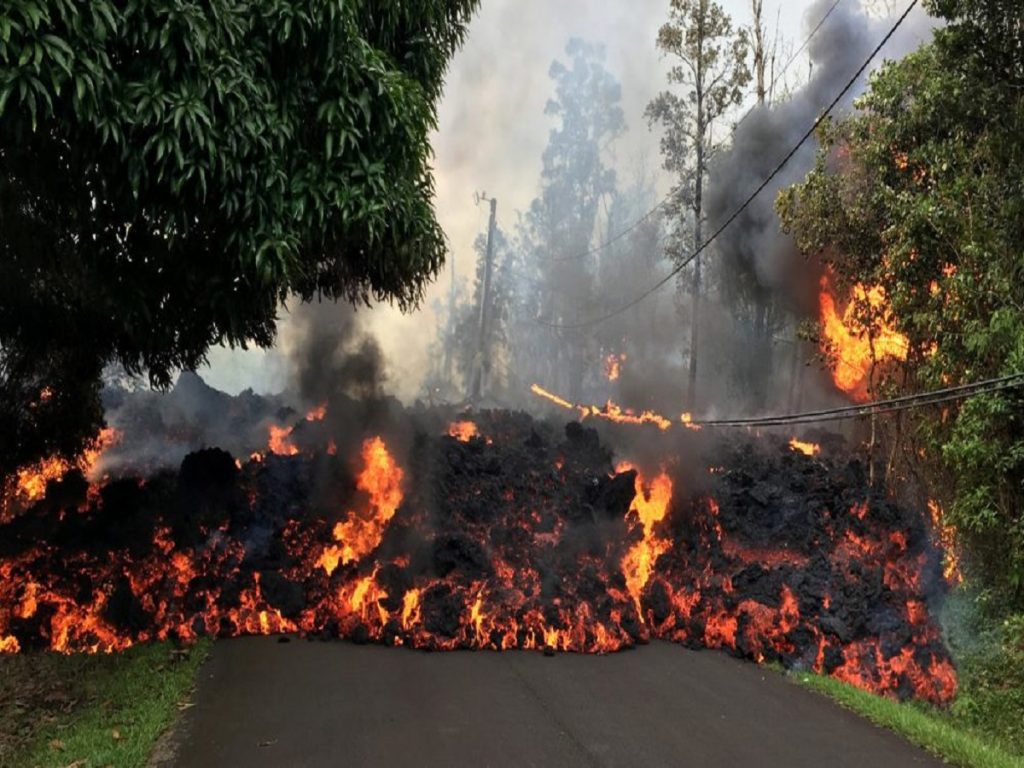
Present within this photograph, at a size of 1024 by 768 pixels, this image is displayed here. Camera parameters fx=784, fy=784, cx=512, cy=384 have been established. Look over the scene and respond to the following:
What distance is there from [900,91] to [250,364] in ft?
212

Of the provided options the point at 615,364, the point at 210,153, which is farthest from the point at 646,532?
the point at 615,364

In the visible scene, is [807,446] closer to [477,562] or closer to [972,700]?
[972,700]

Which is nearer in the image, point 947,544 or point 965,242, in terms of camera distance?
point 965,242

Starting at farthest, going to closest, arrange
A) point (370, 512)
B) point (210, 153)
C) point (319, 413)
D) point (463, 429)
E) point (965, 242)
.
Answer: point (463, 429) → point (319, 413) → point (370, 512) → point (965, 242) → point (210, 153)

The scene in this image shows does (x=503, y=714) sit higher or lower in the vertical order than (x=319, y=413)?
lower

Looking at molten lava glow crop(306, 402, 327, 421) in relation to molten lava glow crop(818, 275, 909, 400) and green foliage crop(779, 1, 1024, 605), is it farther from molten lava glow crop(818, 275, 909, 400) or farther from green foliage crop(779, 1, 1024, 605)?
green foliage crop(779, 1, 1024, 605)

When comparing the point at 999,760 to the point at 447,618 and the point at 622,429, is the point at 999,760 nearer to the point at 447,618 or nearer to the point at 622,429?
the point at 447,618

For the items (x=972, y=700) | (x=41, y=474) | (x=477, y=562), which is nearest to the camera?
(x=972, y=700)

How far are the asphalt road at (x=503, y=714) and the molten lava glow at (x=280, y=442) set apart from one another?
22.9 ft

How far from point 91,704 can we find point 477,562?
17.4ft

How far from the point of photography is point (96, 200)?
20.0 ft

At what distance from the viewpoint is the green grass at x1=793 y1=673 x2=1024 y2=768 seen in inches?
266

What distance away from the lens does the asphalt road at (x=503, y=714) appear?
659cm

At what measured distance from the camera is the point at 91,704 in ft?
24.5
